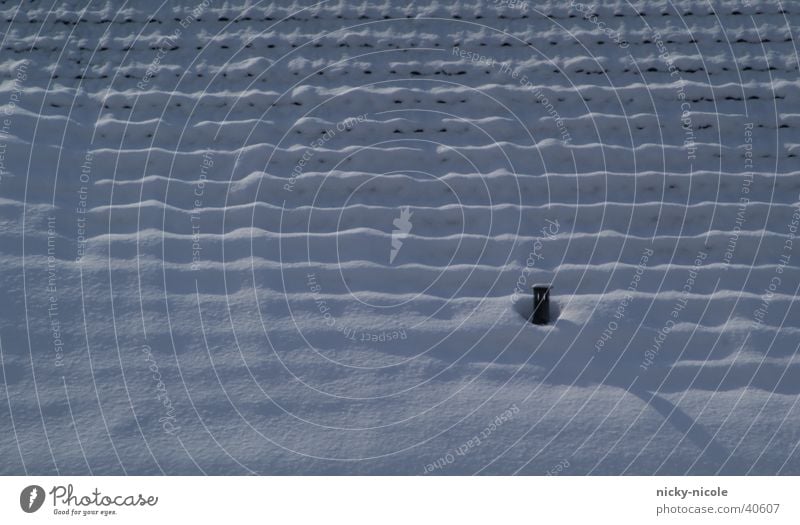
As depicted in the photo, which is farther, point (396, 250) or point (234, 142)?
point (234, 142)

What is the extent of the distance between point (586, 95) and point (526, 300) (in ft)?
3.96

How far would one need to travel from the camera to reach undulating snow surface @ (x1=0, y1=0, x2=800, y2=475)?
419cm

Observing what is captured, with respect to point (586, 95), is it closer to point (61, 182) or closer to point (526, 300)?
point (526, 300)

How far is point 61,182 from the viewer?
16.4 ft

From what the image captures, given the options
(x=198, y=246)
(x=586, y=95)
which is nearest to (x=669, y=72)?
(x=586, y=95)
